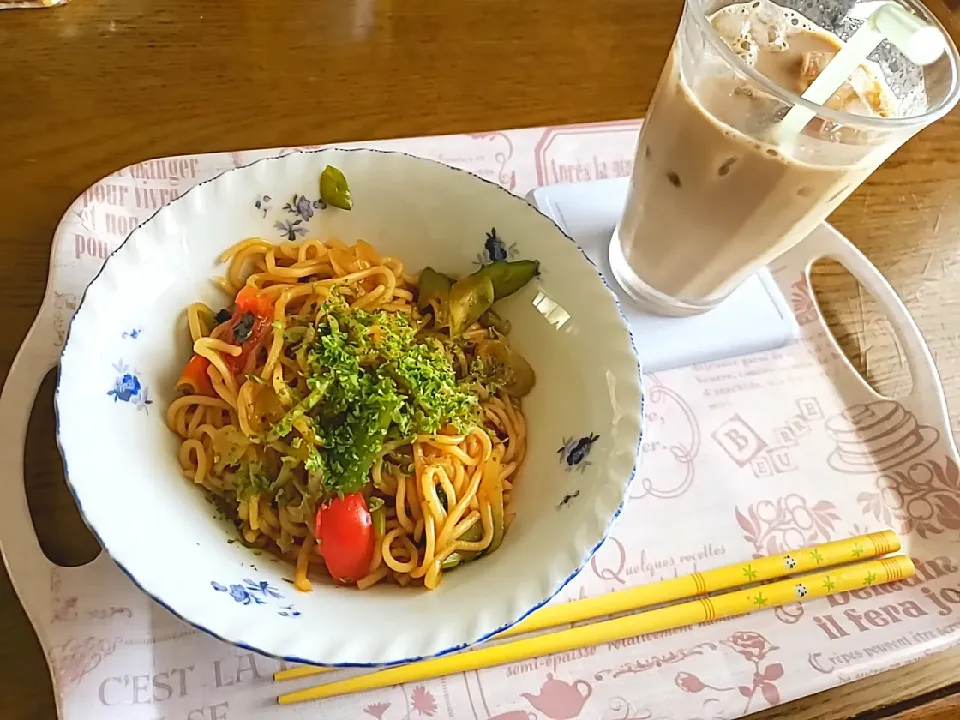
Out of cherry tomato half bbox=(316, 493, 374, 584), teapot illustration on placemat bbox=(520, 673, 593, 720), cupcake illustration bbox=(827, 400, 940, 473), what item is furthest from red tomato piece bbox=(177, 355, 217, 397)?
cupcake illustration bbox=(827, 400, 940, 473)

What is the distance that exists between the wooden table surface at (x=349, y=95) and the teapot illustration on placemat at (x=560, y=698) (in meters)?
0.68

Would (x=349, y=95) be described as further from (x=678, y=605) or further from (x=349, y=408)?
(x=678, y=605)

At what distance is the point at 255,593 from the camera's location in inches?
33.2

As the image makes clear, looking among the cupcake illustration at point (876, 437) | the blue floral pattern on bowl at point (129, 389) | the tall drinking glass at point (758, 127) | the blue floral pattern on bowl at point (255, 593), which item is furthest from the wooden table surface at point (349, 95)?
the blue floral pattern on bowl at point (255, 593)

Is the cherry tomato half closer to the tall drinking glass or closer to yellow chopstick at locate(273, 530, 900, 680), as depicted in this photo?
yellow chopstick at locate(273, 530, 900, 680)

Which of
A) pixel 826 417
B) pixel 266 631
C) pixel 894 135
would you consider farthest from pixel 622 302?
pixel 266 631

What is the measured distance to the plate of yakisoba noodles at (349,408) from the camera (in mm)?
839

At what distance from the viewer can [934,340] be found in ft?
4.35

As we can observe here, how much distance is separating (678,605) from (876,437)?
1.44 feet

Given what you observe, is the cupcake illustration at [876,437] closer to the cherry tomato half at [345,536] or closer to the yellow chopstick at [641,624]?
the yellow chopstick at [641,624]

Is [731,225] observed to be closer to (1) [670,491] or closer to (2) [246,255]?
(1) [670,491]

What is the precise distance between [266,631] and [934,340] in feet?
3.60

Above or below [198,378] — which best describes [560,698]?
below

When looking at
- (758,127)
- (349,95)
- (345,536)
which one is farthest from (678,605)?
(349,95)
